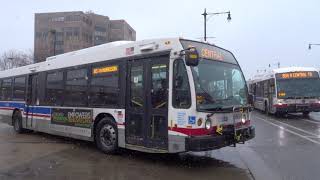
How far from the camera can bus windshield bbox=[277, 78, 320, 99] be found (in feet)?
79.8

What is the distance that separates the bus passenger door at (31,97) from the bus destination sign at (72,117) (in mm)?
1895

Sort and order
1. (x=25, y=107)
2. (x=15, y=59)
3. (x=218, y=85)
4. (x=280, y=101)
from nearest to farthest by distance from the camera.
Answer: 1. (x=218, y=85)
2. (x=25, y=107)
3. (x=280, y=101)
4. (x=15, y=59)

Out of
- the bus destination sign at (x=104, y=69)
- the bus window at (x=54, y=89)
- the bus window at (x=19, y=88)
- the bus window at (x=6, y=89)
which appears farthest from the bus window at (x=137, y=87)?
the bus window at (x=6, y=89)

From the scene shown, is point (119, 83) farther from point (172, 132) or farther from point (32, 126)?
point (32, 126)

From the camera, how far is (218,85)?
384 inches

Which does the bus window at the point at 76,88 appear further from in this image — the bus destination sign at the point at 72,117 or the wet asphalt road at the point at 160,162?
the wet asphalt road at the point at 160,162

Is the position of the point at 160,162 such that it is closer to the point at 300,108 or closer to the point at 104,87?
the point at 104,87

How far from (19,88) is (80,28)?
68.8 metres

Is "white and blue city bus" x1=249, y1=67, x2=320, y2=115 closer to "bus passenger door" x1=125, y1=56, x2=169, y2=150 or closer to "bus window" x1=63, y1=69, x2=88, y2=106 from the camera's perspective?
"bus window" x1=63, y1=69, x2=88, y2=106

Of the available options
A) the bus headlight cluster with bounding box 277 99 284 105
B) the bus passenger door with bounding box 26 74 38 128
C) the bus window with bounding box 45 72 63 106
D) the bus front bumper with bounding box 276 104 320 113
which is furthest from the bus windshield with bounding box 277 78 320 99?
the bus window with bounding box 45 72 63 106

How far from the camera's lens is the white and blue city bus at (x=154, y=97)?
9.19 m

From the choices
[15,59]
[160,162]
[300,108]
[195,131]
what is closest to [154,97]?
[195,131]

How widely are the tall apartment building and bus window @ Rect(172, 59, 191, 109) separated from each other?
2763 inches

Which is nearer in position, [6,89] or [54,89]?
[54,89]
